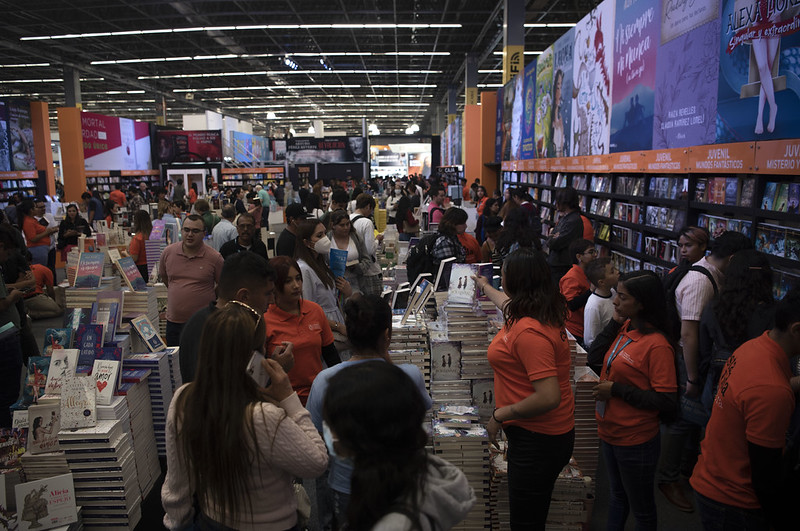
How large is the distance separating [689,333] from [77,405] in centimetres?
358

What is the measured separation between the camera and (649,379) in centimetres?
234

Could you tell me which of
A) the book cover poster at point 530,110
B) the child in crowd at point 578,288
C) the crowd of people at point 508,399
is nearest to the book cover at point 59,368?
the crowd of people at point 508,399

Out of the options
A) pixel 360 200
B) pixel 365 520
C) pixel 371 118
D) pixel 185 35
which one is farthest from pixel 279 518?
pixel 371 118

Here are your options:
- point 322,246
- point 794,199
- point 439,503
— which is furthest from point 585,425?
point 439,503

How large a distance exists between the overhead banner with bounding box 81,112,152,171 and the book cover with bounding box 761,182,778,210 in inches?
804

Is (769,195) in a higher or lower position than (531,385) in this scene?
higher

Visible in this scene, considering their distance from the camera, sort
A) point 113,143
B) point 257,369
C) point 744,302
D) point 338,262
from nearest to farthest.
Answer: point 257,369 < point 744,302 < point 338,262 < point 113,143

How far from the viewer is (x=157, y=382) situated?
12.1 feet

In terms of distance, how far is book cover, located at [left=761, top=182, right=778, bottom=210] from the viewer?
3596 mm

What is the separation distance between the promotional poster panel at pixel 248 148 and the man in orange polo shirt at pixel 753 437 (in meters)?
25.8

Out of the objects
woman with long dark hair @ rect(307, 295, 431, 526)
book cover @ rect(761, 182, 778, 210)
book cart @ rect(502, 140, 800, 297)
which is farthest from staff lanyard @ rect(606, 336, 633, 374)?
book cover @ rect(761, 182, 778, 210)

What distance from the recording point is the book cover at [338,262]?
160 inches

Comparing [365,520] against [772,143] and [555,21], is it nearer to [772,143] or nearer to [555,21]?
[772,143]

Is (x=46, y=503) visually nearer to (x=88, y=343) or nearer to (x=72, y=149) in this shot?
(x=88, y=343)
